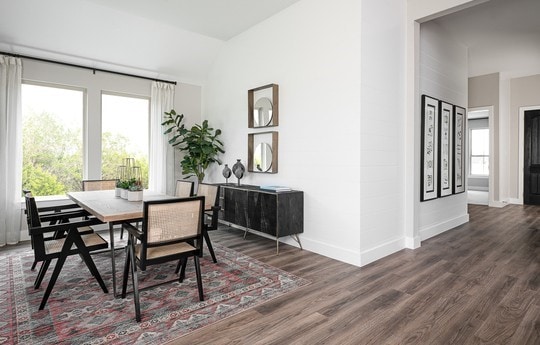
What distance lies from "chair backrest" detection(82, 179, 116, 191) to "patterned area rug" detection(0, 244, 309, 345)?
3.76 ft

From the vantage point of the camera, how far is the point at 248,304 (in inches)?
97.3

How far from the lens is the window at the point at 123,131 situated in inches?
201

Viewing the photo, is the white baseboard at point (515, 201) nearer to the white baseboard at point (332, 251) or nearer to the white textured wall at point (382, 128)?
the white textured wall at point (382, 128)

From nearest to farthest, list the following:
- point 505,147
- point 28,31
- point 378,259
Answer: point 378,259 < point 28,31 < point 505,147

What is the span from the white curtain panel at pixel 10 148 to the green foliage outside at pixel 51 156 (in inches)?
10.5

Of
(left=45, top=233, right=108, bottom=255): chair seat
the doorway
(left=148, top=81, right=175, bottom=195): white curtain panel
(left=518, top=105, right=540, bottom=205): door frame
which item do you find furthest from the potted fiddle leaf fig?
the doorway

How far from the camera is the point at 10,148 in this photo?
414 cm

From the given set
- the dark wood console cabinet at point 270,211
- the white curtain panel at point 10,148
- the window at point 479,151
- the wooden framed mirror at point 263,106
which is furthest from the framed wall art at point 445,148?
the window at point 479,151

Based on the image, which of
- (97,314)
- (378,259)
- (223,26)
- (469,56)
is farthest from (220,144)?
(469,56)

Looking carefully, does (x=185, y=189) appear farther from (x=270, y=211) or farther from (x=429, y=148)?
(x=429, y=148)

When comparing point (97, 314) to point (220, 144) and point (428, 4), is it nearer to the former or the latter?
point (220, 144)

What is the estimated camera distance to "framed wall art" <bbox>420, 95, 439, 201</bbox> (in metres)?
4.28

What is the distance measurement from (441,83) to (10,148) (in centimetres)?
622

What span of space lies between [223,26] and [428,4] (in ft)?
9.40
